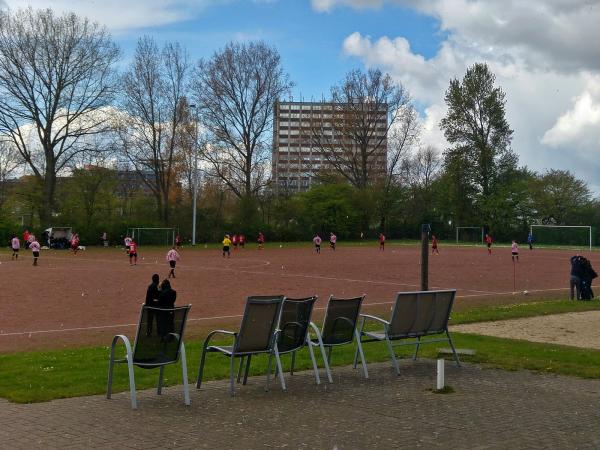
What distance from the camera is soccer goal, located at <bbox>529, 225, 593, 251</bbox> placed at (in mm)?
84812

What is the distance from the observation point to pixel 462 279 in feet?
107

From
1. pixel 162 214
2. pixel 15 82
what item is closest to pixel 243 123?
pixel 162 214

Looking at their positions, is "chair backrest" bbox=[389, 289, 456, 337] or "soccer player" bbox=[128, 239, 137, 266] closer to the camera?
"chair backrest" bbox=[389, 289, 456, 337]

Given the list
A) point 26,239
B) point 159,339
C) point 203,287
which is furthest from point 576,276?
point 26,239

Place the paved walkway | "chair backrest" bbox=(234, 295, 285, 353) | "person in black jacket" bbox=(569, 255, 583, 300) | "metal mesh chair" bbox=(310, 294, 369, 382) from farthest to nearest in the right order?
"person in black jacket" bbox=(569, 255, 583, 300) < "metal mesh chair" bbox=(310, 294, 369, 382) < "chair backrest" bbox=(234, 295, 285, 353) < the paved walkway

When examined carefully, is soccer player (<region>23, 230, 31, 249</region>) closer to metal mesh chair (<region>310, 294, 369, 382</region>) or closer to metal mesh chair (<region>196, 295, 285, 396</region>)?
metal mesh chair (<region>310, 294, 369, 382</region>)

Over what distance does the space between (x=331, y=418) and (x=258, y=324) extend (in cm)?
159

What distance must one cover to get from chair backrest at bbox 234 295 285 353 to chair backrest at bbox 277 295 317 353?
311 millimetres

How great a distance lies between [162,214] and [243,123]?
13.8 m

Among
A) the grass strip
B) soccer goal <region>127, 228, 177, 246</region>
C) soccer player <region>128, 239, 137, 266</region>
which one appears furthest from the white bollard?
soccer goal <region>127, 228, 177, 246</region>

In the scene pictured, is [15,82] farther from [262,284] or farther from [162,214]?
[262,284]

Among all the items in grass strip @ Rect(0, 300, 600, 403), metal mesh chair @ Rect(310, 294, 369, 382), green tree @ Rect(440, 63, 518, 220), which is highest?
green tree @ Rect(440, 63, 518, 220)

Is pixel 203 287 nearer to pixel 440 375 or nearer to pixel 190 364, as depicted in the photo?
pixel 190 364

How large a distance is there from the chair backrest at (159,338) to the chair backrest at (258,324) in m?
0.71
